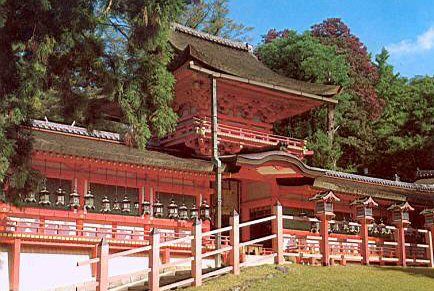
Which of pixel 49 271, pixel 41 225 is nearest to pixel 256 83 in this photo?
pixel 41 225

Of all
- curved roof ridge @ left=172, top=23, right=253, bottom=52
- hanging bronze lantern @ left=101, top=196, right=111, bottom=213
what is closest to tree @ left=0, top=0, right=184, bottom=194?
hanging bronze lantern @ left=101, top=196, right=111, bottom=213

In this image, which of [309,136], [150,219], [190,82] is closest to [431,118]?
[309,136]

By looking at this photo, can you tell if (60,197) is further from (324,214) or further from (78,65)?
(324,214)

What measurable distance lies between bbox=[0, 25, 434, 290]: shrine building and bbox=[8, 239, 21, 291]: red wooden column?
0.03m

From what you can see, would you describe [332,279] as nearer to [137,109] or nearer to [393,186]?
[137,109]

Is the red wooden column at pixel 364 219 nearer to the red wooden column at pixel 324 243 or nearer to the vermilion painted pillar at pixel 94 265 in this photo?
the red wooden column at pixel 324 243

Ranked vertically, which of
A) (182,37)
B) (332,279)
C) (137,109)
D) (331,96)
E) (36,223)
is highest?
(182,37)

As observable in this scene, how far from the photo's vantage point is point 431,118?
40.0 metres

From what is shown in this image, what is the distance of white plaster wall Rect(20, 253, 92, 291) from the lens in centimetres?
1862

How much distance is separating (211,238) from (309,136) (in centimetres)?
1572

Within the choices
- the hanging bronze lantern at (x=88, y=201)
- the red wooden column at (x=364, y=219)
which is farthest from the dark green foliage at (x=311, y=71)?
the hanging bronze lantern at (x=88, y=201)

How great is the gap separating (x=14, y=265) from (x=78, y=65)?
5.95 metres

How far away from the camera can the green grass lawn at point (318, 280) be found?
1605 centimetres

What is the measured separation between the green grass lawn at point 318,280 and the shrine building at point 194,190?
4.60 ft
